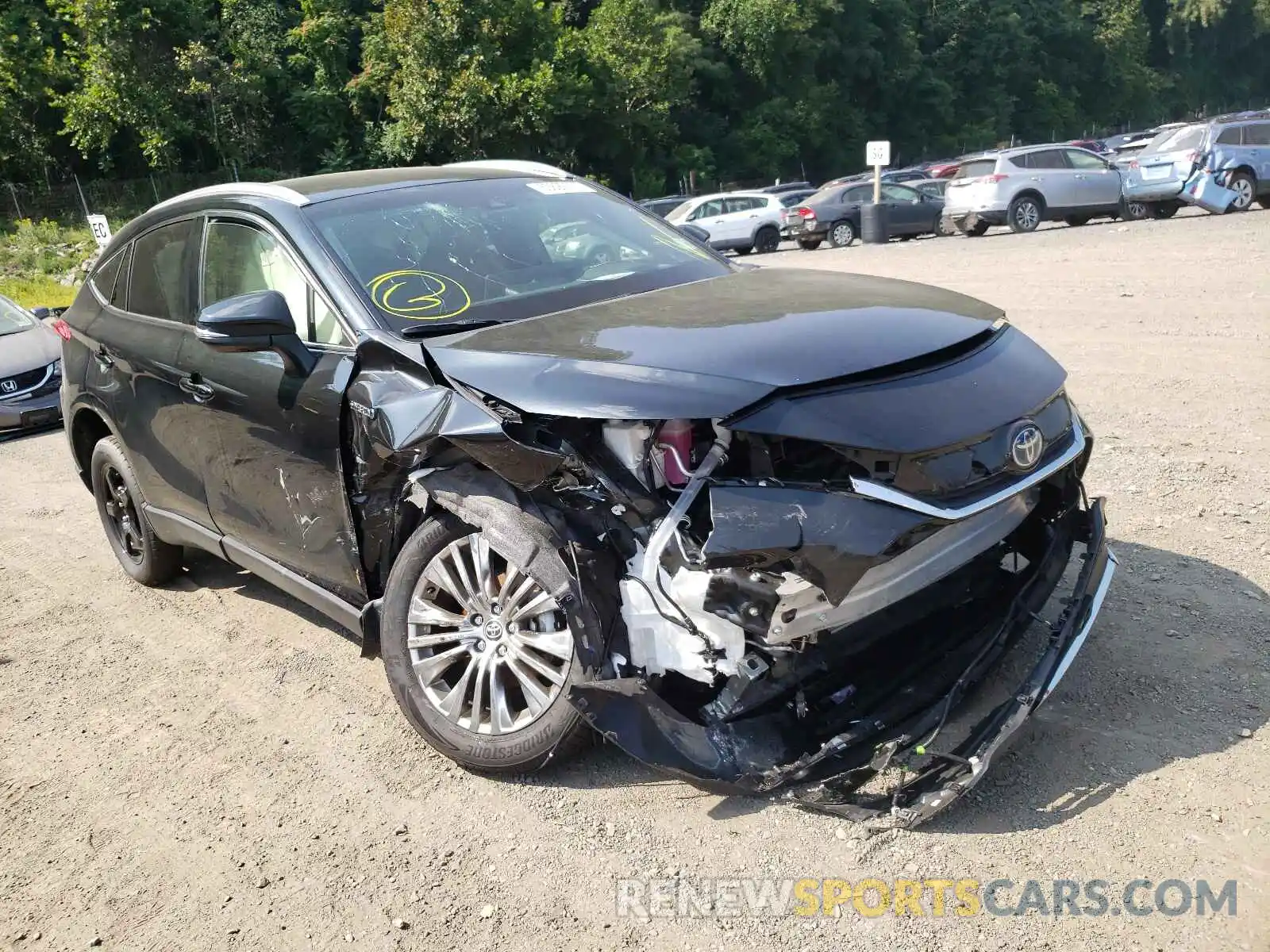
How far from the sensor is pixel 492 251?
390 centimetres

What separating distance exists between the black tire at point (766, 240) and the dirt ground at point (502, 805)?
68.5 feet

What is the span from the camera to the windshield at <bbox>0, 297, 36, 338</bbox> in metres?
10.4

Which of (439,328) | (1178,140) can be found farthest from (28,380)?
(1178,140)

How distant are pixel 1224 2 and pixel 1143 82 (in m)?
8.95

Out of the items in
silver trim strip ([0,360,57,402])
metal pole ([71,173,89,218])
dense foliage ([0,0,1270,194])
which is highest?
dense foliage ([0,0,1270,194])

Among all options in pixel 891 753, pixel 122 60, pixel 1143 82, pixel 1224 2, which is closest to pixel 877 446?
pixel 891 753

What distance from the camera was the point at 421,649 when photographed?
3.31 metres

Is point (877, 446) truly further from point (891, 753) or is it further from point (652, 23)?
point (652, 23)

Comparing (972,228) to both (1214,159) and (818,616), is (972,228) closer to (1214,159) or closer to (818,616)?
(1214,159)

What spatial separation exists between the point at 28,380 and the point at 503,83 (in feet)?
105

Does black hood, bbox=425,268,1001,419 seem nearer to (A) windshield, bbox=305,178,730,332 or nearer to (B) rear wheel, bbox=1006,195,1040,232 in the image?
(A) windshield, bbox=305,178,730,332

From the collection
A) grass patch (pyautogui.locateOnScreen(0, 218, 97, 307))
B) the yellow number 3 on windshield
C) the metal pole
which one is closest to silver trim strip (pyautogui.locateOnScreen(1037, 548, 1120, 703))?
the yellow number 3 on windshield

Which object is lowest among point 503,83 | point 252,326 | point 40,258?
point 40,258

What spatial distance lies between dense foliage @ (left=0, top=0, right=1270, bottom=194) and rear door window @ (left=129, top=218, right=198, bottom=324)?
35385mm
